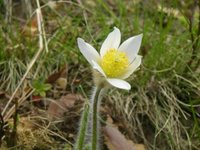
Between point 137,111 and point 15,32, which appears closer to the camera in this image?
point 137,111

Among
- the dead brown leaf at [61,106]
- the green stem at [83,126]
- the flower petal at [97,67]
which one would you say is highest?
the flower petal at [97,67]

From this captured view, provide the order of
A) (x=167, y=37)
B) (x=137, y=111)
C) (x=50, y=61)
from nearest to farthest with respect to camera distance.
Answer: (x=137, y=111), (x=50, y=61), (x=167, y=37)

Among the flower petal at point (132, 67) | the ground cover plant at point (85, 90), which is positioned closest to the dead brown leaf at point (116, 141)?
the ground cover plant at point (85, 90)

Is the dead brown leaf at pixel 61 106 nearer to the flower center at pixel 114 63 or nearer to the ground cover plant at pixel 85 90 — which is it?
the ground cover plant at pixel 85 90

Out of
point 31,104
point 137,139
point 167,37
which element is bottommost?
point 137,139

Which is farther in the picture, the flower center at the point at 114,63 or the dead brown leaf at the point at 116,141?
the dead brown leaf at the point at 116,141

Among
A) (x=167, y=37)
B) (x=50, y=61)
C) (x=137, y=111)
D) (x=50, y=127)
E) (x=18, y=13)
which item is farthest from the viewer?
(x=18, y=13)

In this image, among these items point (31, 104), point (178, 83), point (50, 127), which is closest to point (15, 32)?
point (31, 104)

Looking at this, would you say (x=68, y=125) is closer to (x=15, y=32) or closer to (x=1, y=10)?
(x=15, y=32)

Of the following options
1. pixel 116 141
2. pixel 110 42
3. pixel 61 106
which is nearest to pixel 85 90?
pixel 61 106
